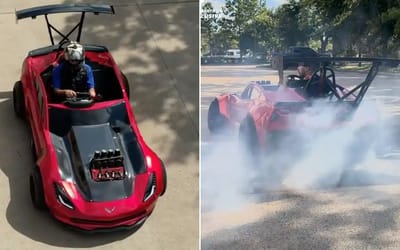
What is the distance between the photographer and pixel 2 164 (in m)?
4.07

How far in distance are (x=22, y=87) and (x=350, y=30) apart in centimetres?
258

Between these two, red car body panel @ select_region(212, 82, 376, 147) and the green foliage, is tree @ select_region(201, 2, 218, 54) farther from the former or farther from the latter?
red car body panel @ select_region(212, 82, 376, 147)

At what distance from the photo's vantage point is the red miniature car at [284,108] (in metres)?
3.57

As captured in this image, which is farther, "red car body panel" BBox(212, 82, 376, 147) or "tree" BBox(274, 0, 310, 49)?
"red car body panel" BBox(212, 82, 376, 147)

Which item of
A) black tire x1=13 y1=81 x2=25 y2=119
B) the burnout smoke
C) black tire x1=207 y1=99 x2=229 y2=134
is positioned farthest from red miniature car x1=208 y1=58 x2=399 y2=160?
black tire x1=13 y1=81 x2=25 y2=119

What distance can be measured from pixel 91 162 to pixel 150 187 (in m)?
0.41

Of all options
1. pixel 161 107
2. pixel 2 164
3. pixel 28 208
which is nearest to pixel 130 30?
pixel 161 107

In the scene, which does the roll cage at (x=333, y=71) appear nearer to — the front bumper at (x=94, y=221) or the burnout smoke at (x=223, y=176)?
the burnout smoke at (x=223, y=176)

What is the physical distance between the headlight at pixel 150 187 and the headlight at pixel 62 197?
0.46 metres

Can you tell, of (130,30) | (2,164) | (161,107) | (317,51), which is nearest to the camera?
(317,51)

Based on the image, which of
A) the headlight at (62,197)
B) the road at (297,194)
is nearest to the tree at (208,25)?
the road at (297,194)

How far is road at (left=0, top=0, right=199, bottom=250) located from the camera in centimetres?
349

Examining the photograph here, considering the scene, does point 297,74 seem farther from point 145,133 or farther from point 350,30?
point 145,133

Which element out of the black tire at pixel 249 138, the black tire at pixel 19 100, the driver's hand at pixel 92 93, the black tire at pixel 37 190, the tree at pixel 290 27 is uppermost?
the tree at pixel 290 27
